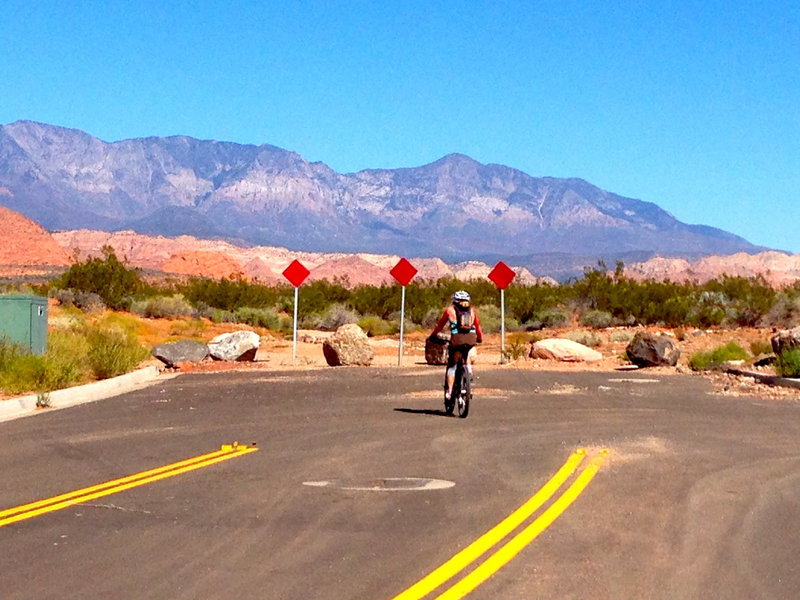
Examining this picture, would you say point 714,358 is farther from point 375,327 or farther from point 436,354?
point 375,327

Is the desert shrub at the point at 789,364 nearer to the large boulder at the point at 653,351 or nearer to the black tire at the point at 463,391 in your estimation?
the large boulder at the point at 653,351

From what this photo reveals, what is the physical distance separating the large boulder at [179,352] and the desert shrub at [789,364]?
1465 cm

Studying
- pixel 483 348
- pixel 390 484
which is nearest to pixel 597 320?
pixel 483 348

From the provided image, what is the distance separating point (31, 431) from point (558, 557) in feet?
32.4

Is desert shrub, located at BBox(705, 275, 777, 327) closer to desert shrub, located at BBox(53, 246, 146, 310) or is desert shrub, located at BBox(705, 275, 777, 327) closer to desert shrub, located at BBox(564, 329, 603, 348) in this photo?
desert shrub, located at BBox(564, 329, 603, 348)

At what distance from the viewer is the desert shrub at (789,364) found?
26.0 metres

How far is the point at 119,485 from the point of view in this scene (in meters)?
11.4

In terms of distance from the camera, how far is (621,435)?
15.9 m

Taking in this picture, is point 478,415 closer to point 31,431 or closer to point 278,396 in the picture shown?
point 278,396

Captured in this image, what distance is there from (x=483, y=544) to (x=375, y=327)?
48298mm

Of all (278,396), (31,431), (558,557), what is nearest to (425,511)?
(558,557)

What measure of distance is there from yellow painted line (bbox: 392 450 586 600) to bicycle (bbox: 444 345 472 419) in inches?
232

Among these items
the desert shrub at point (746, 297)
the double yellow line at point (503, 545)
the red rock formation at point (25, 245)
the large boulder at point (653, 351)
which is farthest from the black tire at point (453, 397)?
the red rock formation at point (25, 245)

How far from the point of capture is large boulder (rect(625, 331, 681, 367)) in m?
32.8
